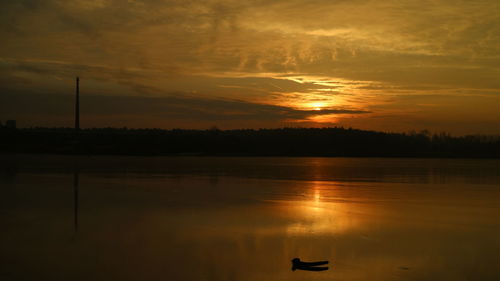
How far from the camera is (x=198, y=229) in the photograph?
12422 mm

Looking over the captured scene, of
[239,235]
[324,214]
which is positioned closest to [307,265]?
[239,235]

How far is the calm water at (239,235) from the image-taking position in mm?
8773

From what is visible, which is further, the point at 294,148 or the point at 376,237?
the point at 294,148

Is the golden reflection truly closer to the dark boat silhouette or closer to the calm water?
the calm water

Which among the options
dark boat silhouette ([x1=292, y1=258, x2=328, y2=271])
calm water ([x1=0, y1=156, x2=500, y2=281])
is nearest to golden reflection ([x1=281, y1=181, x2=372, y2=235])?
calm water ([x1=0, y1=156, x2=500, y2=281])

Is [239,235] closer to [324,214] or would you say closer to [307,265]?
[307,265]

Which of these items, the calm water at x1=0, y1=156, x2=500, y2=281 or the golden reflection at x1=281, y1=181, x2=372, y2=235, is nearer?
the calm water at x1=0, y1=156, x2=500, y2=281

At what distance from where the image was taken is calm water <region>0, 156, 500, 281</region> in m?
8.77

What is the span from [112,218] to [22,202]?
4324mm

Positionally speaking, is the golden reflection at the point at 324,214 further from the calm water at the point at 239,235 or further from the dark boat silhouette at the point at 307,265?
the dark boat silhouette at the point at 307,265

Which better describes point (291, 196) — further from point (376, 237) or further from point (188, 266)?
point (188, 266)

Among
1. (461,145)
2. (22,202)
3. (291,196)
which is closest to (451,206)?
(291,196)

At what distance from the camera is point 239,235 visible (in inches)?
462

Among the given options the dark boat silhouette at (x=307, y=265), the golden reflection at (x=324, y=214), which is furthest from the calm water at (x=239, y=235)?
the dark boat silhouette at (x=307, y=265)
